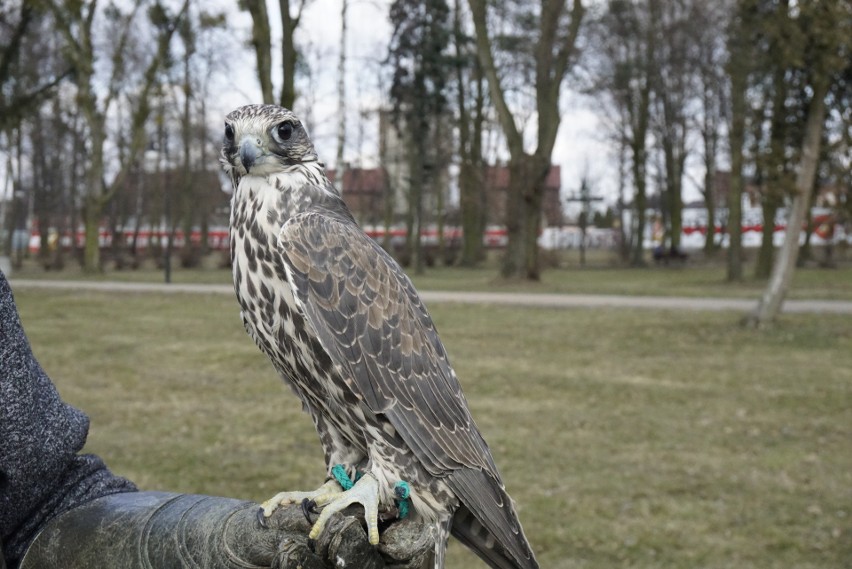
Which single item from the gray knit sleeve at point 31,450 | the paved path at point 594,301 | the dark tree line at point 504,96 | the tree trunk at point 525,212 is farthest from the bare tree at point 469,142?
the gray knit sleeve at point 31,450

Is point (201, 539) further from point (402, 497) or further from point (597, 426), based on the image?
point (597, 426)

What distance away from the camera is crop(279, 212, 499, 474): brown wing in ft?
5.76

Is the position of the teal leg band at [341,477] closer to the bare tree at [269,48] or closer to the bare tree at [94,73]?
the bare tree at [269,48]

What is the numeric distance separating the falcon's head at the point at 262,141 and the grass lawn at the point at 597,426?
3.12m

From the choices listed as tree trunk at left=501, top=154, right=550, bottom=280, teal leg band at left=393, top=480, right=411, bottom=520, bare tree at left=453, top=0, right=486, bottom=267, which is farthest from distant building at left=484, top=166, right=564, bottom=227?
teal leg band at left=393, top=480, right=411, bottom=520

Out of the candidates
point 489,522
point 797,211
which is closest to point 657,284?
point 797,211

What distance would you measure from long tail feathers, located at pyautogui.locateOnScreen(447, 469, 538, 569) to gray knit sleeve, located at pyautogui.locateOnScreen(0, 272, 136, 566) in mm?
901

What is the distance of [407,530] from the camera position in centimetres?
164

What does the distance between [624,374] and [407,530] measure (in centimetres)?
772

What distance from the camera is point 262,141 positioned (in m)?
1.73

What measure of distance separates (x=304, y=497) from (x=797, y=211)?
36.1 feet

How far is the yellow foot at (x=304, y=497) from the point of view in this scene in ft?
5.69

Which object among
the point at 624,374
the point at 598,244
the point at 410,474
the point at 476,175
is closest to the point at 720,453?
the point at 624,374

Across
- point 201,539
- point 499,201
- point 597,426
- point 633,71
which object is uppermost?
point 633,71
